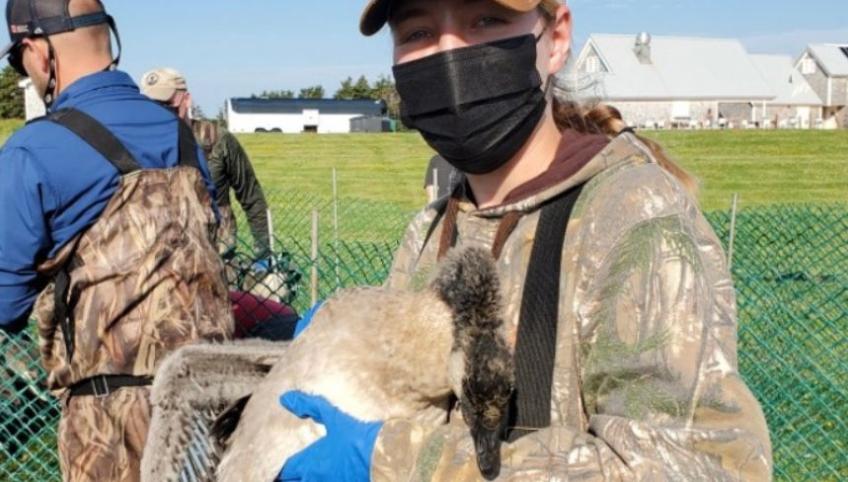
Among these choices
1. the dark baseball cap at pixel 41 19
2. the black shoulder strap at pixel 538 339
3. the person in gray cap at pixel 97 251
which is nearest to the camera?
the black shoulder strap at pixel 538 339

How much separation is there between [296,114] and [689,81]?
1441 inches

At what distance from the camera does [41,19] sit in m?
4.15

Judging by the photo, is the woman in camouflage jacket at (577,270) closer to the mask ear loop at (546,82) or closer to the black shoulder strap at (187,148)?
the mask ear loop at (546,82)

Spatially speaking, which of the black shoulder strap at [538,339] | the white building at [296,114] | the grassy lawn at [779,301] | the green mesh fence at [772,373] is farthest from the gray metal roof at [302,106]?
the black shoulder strap at [538,339]

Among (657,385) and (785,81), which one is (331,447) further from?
(785,81)

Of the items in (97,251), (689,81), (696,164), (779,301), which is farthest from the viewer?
(689,81)

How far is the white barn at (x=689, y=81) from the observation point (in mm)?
77438

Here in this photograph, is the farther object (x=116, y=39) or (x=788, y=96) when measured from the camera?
(x=788, y=96)

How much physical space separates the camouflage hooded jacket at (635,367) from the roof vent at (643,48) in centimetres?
8117

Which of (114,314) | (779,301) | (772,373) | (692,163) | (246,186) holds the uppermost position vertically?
(114,314)

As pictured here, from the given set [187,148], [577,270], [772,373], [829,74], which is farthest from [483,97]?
[829,74]

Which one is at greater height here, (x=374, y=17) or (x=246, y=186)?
(x=374, y=17)

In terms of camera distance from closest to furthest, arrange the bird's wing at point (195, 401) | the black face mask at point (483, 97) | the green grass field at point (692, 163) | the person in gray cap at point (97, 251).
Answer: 1. the black face mask at point (483, 97)
2. the bird's wing at point (195, 401)
3. the person in gray cap at point (97, 251)
4. the green grass field at point (692, 163)

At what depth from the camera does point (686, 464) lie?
175 cm
